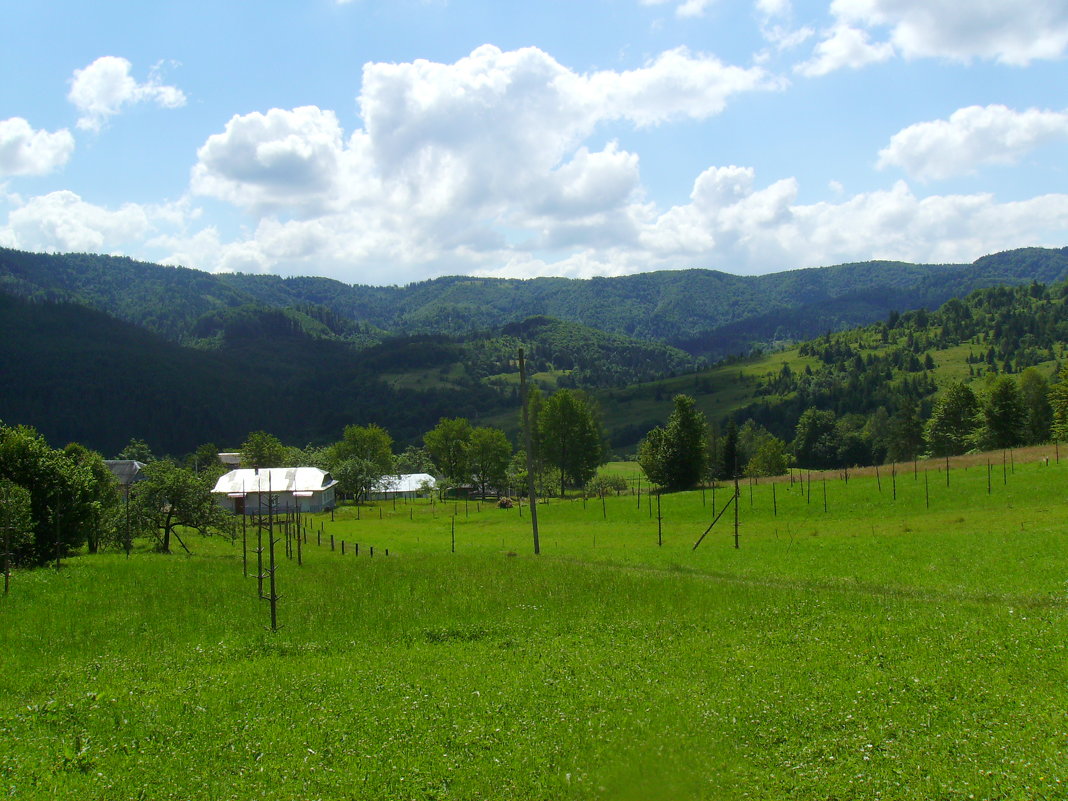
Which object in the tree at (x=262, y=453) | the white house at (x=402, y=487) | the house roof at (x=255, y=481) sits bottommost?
the white house at (x=402, y=487)

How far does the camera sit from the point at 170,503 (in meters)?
42.7

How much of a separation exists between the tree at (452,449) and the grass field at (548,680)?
91452 millimetres

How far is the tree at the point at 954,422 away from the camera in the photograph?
103 m

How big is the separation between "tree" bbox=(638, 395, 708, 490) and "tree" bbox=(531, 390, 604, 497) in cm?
2188

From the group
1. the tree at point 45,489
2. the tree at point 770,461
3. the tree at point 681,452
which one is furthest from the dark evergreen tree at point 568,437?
the tree at point 45,489

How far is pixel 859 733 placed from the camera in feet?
40.2

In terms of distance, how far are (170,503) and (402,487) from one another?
9965 cm

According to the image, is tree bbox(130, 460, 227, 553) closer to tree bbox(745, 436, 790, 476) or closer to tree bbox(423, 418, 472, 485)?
tree bbox(423, 418, 472, 485)

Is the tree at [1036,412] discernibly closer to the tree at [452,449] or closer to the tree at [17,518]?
the tree at [452,449]

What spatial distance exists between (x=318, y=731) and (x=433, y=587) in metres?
12.8

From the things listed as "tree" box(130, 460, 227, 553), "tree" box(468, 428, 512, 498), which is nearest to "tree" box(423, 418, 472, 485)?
"tree" box(468, 428, 512, 498)

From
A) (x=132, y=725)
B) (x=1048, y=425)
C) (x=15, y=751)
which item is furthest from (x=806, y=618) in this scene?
(x=1048, y=425)

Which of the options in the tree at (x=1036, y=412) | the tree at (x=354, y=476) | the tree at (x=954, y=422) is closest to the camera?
the tree at (x=1036, y=412)

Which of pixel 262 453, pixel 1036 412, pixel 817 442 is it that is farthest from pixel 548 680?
pixel 817 442
